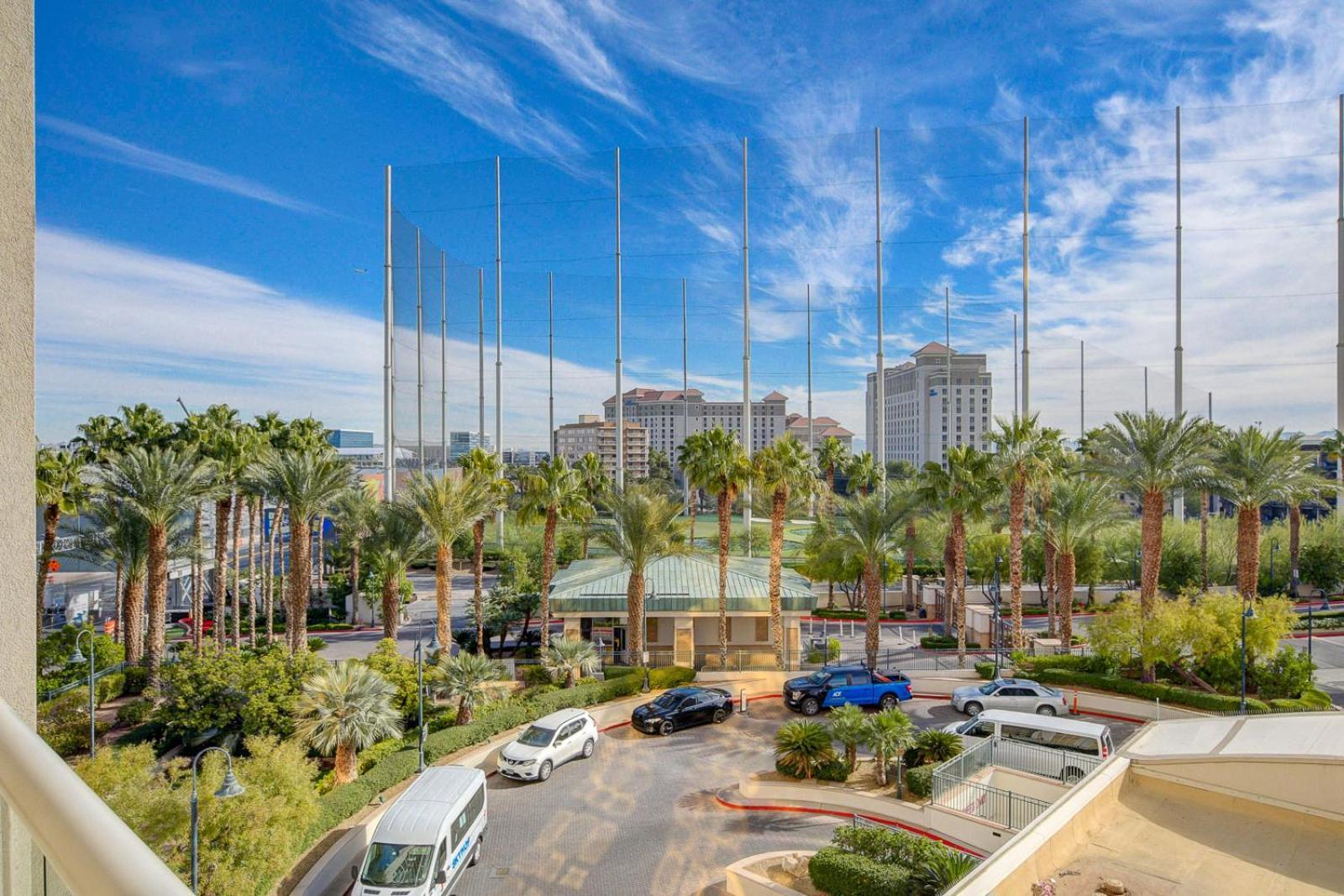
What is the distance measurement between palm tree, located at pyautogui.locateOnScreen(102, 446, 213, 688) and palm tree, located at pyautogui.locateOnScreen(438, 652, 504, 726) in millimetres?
10610

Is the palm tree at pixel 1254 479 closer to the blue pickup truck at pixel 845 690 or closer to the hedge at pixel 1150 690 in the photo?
the hedge at pixel 1150 690

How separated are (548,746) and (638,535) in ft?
30.5

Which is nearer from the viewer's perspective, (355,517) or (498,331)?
(355,517)

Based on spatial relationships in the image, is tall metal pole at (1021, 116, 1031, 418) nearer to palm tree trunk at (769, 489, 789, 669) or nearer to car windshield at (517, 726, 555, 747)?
palm tree trunk at (769, 489, 789, 669)

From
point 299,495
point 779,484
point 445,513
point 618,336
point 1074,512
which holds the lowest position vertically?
point 1074,512

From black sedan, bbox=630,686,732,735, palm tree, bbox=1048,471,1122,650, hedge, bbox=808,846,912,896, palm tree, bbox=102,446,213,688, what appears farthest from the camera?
palm tree, bbox=1048,471,1122,650

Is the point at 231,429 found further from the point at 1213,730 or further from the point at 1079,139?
the point at 1079,139

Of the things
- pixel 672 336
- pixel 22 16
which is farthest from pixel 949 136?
pixel 22 16

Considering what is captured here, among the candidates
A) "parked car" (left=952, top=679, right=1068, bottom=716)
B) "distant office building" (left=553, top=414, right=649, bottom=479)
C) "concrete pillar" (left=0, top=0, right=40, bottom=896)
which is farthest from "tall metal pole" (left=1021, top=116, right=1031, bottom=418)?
"distant office building" (left=553, top=414, right=649, bottom=479)

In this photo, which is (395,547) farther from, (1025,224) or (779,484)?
(1025,224)

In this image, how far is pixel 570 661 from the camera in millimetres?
25859

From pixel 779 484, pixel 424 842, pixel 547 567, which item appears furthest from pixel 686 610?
pixel 424 842

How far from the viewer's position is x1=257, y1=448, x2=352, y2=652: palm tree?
2659 centimetres

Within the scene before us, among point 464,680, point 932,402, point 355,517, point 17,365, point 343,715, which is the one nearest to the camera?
point 17,365
